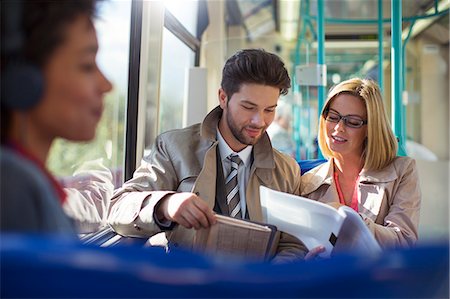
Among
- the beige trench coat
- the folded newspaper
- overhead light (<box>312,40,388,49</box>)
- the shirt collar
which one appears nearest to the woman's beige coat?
the beige trench coat

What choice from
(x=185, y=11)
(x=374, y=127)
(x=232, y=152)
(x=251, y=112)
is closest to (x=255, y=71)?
(x=251, y=112)

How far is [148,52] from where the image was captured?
2479 millimetres

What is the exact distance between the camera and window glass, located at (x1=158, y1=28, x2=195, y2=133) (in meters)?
2.88

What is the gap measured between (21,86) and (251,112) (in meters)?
1.04

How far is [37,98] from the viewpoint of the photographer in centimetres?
58

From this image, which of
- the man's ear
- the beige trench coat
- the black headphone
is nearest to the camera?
the black headphone

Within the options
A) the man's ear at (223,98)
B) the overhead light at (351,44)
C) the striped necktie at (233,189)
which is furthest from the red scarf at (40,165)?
the overhead light at (351,44)

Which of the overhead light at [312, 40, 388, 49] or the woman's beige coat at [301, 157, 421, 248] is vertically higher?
the overhead light at [312, 40, 388, 49]

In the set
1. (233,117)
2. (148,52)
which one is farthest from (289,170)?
(148,52)

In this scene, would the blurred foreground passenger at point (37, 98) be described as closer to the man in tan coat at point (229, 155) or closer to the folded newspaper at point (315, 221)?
the folded newspaper at point (315, 221)

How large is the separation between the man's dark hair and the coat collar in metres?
0.32

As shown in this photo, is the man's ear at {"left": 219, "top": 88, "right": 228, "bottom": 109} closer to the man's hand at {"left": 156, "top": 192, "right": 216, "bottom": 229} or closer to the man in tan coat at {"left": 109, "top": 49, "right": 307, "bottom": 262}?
the man in tan coat at {"left": 109, "top": 49, "right": 307, "bottom": 262}

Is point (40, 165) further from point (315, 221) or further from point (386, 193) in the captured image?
point (386, 193)

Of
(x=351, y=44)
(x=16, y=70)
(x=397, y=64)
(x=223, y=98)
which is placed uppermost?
(x=351, y=44)
